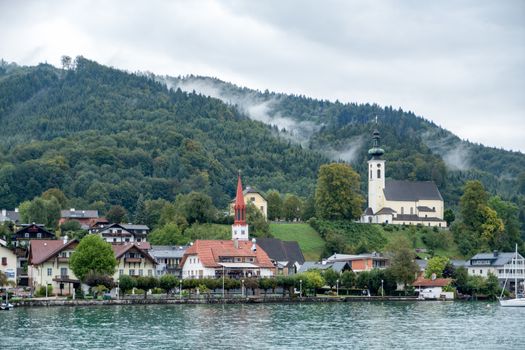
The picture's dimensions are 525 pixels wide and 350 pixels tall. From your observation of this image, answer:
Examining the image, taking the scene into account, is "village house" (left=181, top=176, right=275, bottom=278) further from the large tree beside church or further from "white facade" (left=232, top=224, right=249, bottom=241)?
the large tree beside church

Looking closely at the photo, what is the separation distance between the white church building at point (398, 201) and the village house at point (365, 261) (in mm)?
28426

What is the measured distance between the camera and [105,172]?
197 metres

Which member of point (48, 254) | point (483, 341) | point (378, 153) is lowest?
point (483, 341)

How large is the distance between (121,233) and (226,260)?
89.2ft

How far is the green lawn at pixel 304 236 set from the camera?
5330 inches

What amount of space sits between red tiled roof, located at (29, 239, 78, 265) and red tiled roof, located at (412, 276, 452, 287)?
127 feet

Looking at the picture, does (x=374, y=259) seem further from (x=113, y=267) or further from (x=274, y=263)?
(x=113, y=267)

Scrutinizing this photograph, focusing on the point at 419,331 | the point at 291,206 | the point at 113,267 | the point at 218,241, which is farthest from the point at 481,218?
the point at 419,331

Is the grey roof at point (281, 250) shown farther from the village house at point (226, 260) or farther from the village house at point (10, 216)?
the village house at point (10, 216)

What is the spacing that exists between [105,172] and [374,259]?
86.1 metres

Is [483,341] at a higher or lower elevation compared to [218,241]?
lower

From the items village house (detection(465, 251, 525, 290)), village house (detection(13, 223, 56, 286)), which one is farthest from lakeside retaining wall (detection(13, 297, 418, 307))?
village house (detection(13, 223, 56, 286))

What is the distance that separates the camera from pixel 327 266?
120250 millimetres

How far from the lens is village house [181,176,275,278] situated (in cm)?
11156
